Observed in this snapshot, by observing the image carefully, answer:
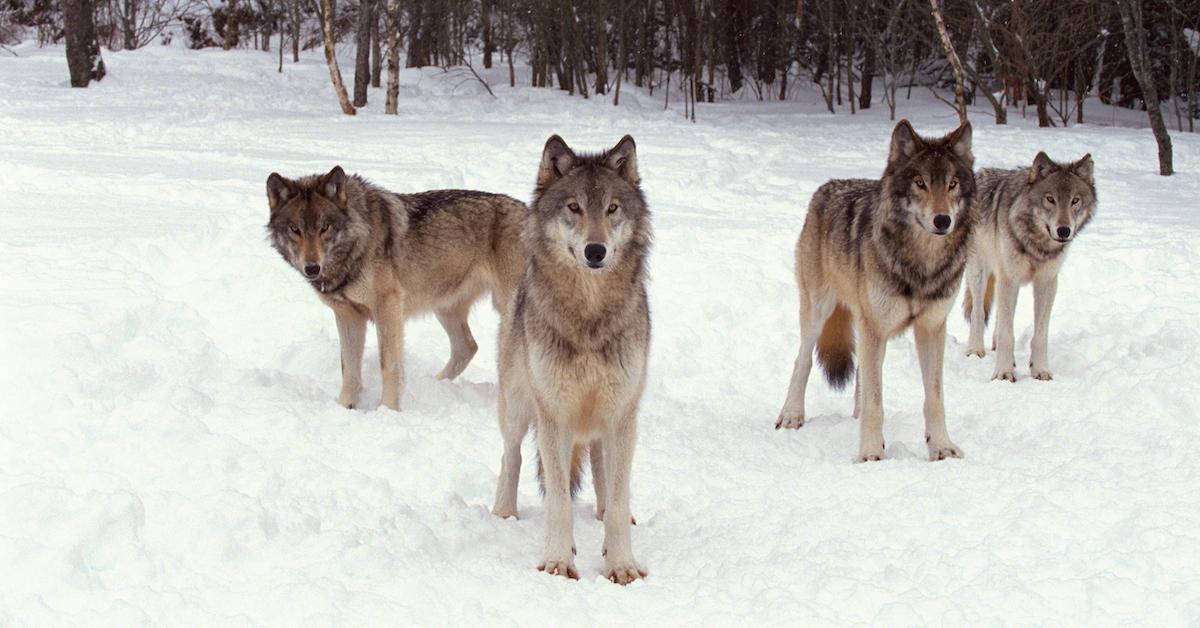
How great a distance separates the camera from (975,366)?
891cm

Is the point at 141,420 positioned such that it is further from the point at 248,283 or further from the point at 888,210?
the point at 888,210

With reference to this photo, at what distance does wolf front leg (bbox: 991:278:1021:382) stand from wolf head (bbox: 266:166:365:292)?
16.6ft

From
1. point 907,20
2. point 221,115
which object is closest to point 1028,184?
point 221,115

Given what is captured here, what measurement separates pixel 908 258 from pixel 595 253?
110 inches

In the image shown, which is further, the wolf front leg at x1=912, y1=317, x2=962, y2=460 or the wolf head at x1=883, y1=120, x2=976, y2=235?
the wolf front leg at x1=912, y1=317, x2=962, y2=460

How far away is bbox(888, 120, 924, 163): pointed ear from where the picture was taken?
250 inches

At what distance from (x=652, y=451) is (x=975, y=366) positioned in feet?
12.2

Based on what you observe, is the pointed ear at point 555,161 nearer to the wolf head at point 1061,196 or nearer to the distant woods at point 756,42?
the wolf head at point 1061,196

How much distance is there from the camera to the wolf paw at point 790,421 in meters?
7.45

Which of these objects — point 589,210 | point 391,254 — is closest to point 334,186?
point 391,254

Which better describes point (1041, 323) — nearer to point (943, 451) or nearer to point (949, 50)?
point (943, 451)

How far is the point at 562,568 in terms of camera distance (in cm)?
449

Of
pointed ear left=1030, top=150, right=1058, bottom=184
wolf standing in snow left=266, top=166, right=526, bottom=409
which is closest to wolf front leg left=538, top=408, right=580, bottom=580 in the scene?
wolf standing in snow left=266, top=166, right=526, bottom=409

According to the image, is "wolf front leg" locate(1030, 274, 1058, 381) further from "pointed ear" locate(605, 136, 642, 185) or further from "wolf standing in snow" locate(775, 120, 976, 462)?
"pointed ear" locate(605, 136, 642, 185)
